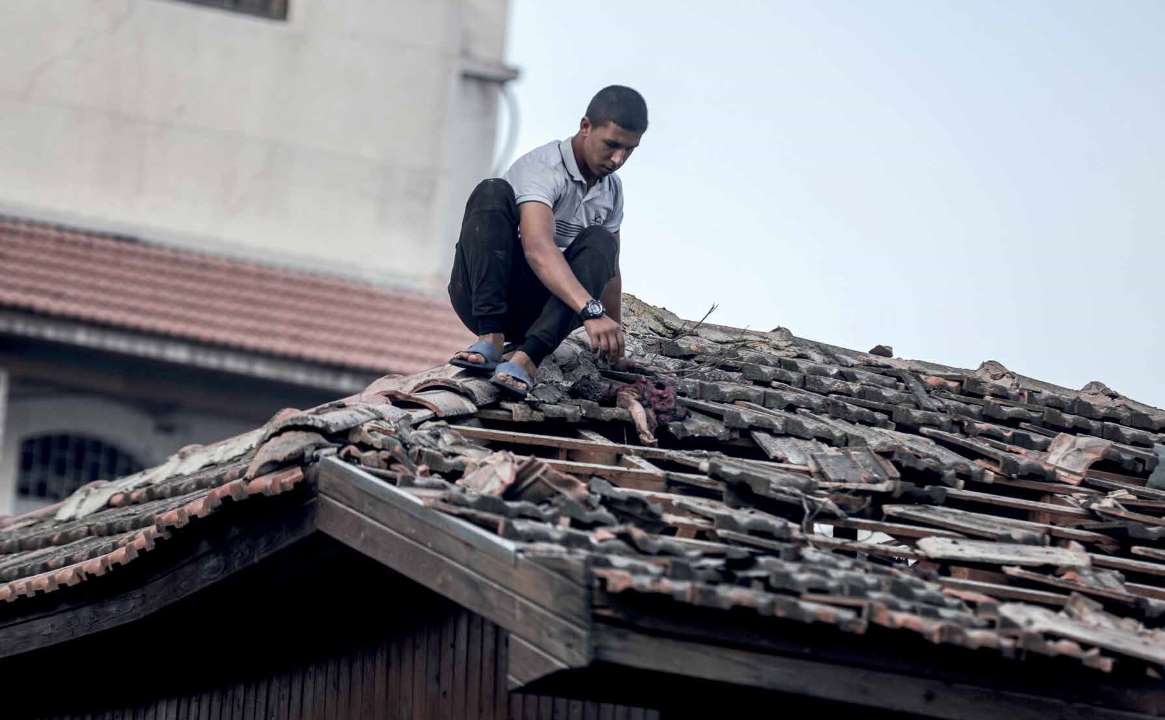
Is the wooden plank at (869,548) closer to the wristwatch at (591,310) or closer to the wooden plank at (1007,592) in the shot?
the wooden plank at (1007,592)

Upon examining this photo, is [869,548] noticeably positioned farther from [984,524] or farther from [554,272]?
[554,272]

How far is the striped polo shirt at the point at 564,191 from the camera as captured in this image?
792 centimetres

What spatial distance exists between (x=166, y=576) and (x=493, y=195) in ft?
6.83

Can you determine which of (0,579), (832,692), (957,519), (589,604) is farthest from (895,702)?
(0,579)

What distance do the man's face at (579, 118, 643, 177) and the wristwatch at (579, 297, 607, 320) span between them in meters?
0.62

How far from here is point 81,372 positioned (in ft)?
60.7

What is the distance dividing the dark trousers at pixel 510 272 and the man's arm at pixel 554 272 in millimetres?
105

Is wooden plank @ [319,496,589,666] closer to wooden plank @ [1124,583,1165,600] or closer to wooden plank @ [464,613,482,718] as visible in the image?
wooden plank @ [464,613,482,718]

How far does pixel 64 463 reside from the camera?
19.3m

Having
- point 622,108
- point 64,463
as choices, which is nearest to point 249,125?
point 64,463

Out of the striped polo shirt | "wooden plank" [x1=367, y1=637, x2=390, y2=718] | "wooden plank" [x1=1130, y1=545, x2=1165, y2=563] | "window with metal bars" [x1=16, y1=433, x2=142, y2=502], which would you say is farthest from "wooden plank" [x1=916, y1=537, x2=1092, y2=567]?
"window with metal bars" [x1=16, y1=433, x2=142, y2=502]

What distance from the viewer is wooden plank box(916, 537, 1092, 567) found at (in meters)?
6.53

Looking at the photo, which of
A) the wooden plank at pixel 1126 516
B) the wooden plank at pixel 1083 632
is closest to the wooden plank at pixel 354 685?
the wooden plank at pixel 1083 632

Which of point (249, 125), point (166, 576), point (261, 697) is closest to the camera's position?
point (166, 576)
